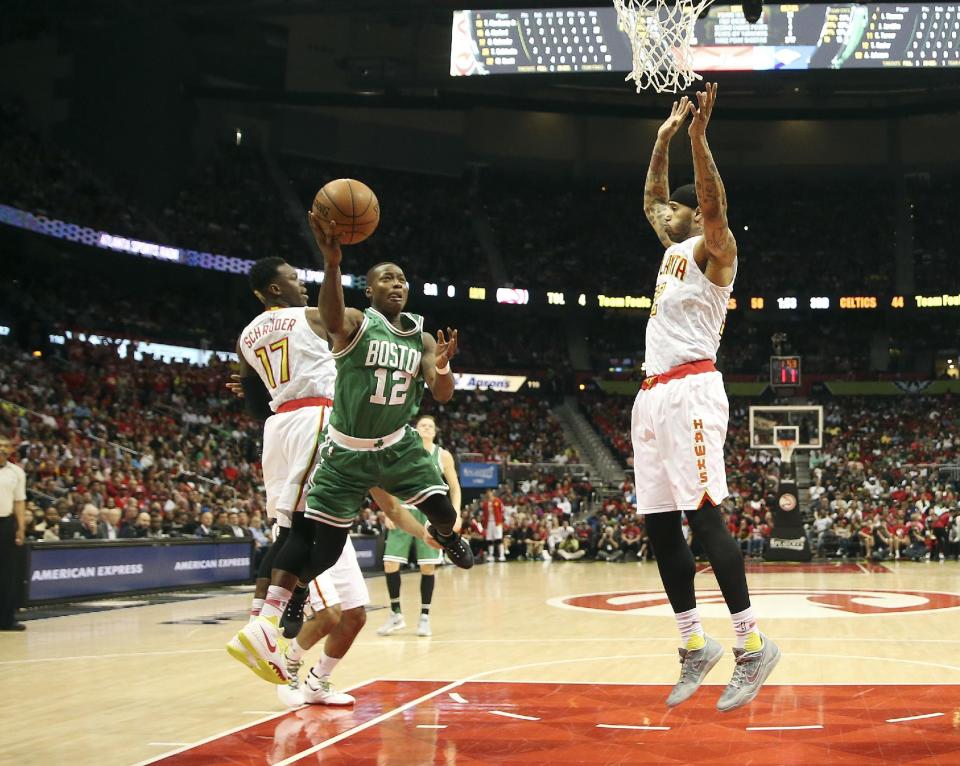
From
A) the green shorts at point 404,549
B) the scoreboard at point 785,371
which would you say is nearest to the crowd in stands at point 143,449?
the green shorts at point 404,549

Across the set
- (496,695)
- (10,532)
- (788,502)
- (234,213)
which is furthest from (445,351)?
(234,213)

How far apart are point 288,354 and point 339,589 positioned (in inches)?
56.7

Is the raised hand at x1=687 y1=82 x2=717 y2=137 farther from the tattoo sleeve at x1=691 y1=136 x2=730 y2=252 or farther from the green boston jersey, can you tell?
the green boston jersey

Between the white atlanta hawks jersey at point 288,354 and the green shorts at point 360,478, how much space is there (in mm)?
663

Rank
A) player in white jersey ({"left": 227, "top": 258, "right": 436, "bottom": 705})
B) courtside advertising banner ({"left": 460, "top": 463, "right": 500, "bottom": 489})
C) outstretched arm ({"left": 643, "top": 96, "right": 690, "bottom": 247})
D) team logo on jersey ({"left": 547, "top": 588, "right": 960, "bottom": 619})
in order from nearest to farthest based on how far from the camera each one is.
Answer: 1. outstretched arm ({"left": 643, "top": 96, "right": 690, "bottom": 247})
2. player in white jersey ({"left": 227, "top": 258, "right": 436, "bottom": 705})
3. team logo on jersey ({"left": 547, "top": 588, "right": 960, "bottom": 619})
4. courtside advertising banner ({"left": 460, "top": 463, "right": 500, "bottom": 489})

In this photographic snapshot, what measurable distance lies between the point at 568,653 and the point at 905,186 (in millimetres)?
39935

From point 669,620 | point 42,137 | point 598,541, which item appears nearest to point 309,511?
point 669,620

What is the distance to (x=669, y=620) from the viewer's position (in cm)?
1235

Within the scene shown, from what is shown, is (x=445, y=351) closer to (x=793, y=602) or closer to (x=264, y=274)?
(x=264, y=274)

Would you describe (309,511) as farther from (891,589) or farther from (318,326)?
(891,589)

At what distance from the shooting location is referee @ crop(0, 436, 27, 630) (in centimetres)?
1116

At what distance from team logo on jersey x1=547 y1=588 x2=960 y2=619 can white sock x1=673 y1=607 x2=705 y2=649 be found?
732cm

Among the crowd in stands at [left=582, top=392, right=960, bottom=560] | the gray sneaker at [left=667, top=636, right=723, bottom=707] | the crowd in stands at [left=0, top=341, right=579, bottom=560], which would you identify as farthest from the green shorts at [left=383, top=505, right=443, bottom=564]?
the crowd in stands at [left=582, top=392, right=960, bottom=560]

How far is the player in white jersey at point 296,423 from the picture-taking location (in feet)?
21.7
